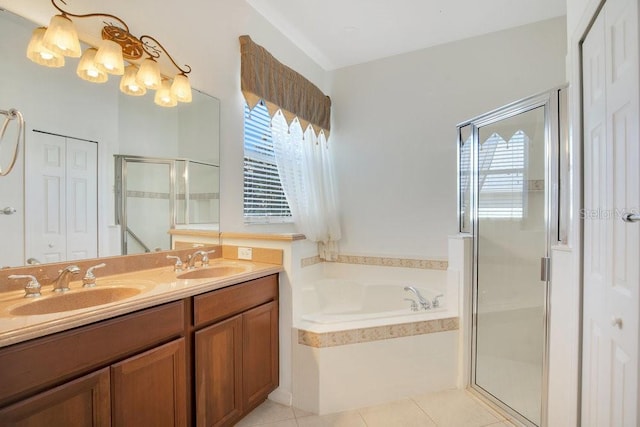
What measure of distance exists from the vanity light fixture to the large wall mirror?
4 cm

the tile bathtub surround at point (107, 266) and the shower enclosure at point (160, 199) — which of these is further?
the shower enclosure at point (160, 199)

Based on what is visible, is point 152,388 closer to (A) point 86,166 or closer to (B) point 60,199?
(B) point 60,199

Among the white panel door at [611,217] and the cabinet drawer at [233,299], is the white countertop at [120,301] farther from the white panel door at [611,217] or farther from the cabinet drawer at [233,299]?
the white panel door at [611,217]

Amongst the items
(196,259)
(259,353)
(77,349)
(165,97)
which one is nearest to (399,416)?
(259,353)

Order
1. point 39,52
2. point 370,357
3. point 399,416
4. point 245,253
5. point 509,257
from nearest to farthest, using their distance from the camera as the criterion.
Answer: point 39,52
point 399,416
point 370,357
point 245,253
point 509,257

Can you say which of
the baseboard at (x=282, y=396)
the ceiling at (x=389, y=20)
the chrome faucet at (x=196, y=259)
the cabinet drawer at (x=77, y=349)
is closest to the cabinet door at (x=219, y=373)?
the cabinet drawer at (x=77, y=349)

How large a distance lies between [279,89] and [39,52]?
5.13ft

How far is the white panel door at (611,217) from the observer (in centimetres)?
96

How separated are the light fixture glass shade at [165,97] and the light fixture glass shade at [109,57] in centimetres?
27

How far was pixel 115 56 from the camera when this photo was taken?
60.6 inches

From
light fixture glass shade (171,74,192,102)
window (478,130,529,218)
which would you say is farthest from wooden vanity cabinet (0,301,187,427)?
window (478,130,529,218)

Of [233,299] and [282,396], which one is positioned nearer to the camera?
[233,299]

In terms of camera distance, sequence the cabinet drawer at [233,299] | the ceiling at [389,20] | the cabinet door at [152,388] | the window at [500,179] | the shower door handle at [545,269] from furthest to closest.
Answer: the ceiling at [389,20] → the window at [500,179] → the shower door handle at [545,269] → the cabinet drawer at [233,299] → the cabinet door at [152,388]

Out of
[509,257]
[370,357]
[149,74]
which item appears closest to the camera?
[149,74]
